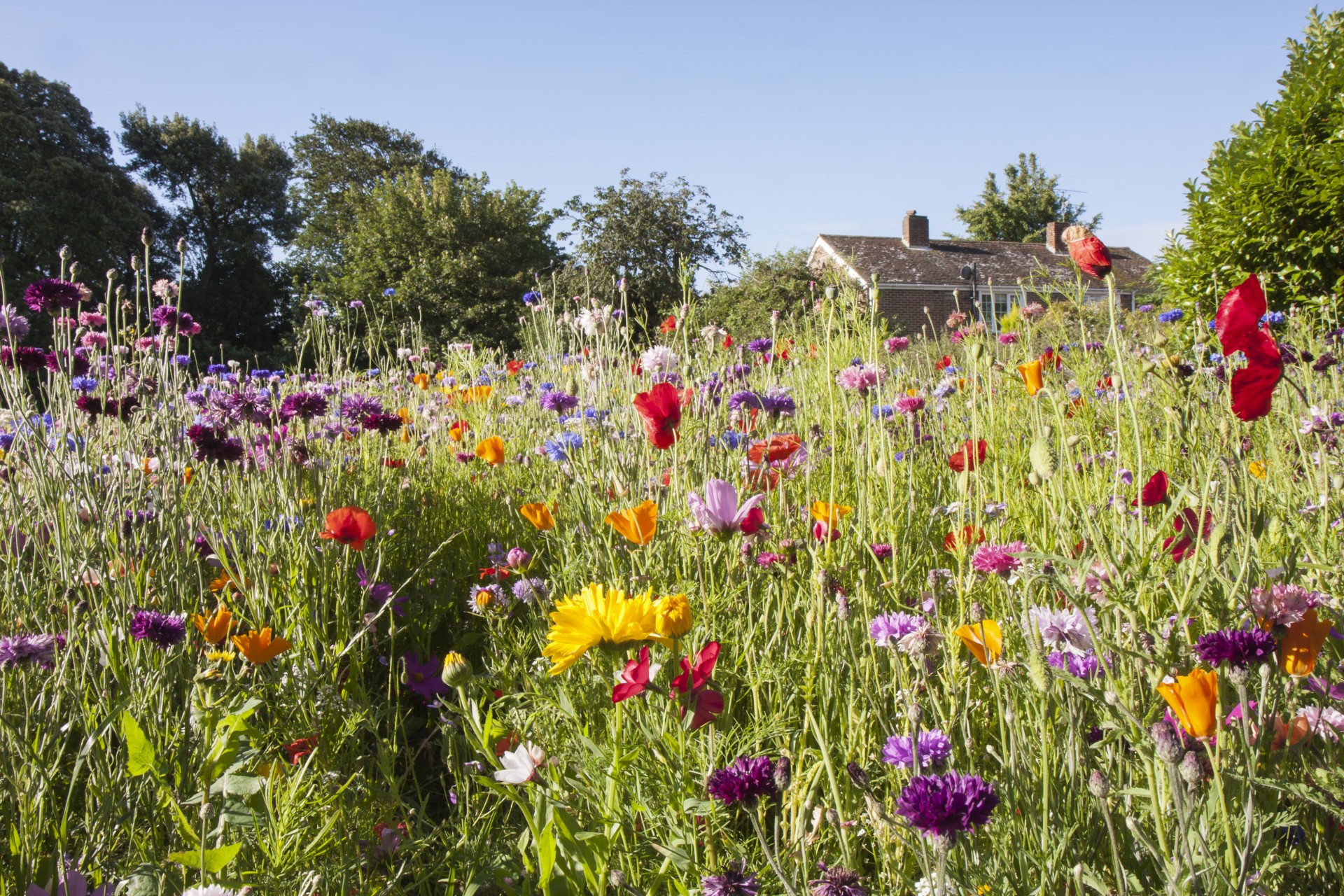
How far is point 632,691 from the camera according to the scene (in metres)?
0.87

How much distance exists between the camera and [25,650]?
1106 millimetres

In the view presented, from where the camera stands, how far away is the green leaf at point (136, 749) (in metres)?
0.94

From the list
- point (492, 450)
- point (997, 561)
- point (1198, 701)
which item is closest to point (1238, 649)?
point (1198, 701)

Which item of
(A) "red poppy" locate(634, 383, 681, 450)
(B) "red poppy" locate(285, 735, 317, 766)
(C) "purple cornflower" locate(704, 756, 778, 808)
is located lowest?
(B) "red poppy" locate(285, 735, 317, 766)

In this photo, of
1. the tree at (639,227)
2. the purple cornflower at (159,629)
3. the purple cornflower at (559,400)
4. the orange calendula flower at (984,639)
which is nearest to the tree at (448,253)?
the tree at (639,227)

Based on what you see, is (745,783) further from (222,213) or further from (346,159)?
(346,159)

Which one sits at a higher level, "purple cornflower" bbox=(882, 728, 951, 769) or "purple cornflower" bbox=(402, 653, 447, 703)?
"purple cornflower" bbox=(882, 728, 951, 769)

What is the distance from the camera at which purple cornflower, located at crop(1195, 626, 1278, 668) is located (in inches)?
28.3

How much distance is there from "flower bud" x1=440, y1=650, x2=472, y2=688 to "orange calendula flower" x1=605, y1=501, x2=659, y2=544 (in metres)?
0.35

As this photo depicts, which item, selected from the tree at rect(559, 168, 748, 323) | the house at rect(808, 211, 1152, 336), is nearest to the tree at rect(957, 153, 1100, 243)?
the house at rect(808, 211, 1152, 336)

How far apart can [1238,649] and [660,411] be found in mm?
894

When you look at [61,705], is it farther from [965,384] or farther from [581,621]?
[965,384]

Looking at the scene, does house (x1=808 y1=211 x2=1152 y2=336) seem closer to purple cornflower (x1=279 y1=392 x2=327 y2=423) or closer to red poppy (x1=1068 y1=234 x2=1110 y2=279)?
purple cornflower (x1=279 y1=392 x2=327 y2=423)

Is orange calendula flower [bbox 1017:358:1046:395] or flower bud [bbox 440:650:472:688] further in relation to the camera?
orange calendula flower [bbox 1017:358:1046:395]
